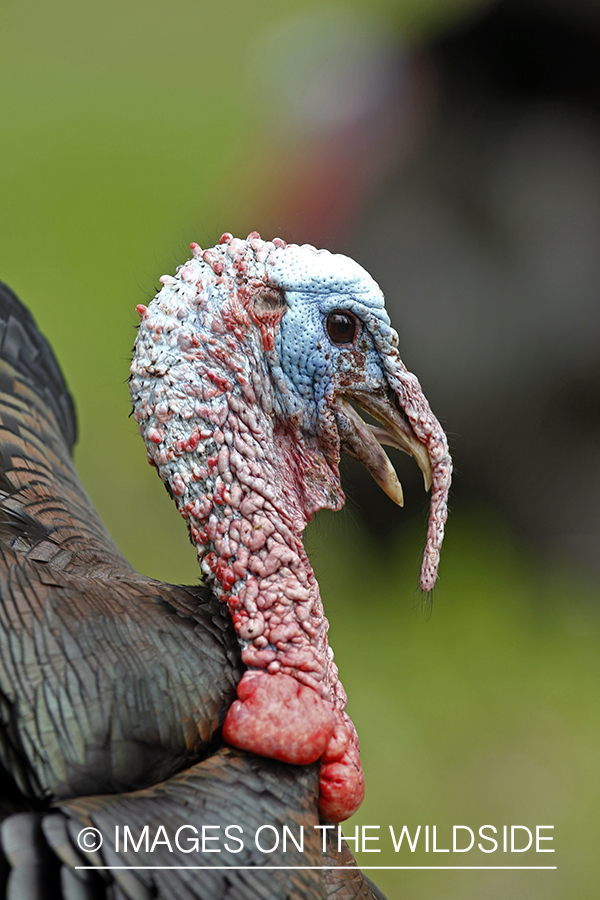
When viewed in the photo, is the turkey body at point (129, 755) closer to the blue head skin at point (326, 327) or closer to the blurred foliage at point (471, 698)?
A: the blue head skin at point (326, 327)

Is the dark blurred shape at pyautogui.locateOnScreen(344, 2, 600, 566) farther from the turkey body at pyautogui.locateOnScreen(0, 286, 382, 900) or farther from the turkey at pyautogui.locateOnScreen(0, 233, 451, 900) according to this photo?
the turkey body at pyautogui.locateOnScreen(0, 286, 382, 900)

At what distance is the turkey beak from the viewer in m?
1.24

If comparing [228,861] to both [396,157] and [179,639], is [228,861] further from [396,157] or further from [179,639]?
[396,157]

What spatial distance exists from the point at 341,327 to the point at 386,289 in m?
1.57

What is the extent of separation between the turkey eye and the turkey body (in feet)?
1.32

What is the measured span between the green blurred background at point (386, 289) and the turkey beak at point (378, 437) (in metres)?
0.95

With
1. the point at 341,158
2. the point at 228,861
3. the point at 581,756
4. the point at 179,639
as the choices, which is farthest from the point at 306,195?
the point at 228,861

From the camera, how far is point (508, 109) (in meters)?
2.87

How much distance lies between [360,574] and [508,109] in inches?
66.8

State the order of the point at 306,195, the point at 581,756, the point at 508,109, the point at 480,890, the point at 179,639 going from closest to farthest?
1. the point at 179,639
2. the point at 480,890
3. the point at 581,756
4. the point at 508,109
5. the point at 306,195

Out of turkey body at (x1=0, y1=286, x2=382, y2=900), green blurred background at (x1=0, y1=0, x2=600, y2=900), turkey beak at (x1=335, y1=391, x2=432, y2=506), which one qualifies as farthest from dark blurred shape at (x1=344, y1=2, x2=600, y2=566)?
turkey body at (x1=0, y1=286, x2=382, y2=900)

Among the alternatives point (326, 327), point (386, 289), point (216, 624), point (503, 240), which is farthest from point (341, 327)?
point (503, 240)

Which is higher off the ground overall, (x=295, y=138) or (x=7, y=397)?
(x=295, y=138)

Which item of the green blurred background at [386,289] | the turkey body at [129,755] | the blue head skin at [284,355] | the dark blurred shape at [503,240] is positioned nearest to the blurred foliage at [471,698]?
the green blurred background at [386,289]
